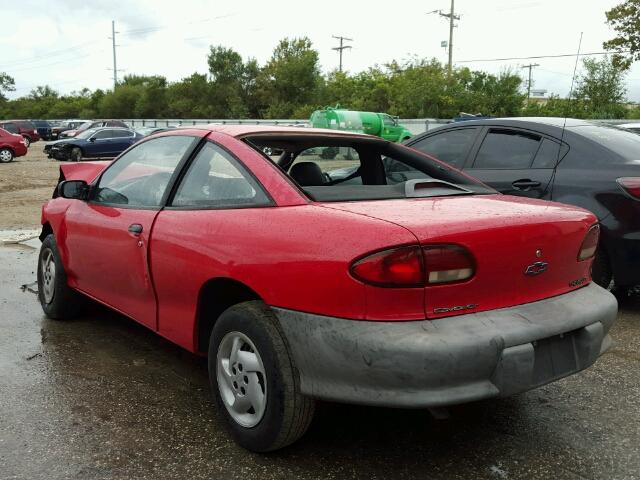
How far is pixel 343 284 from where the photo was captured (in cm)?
233

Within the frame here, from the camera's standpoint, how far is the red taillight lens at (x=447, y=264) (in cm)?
232

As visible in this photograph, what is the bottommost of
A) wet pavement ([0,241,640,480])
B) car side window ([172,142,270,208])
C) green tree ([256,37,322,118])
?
wet pavement ([0,241,640,480])

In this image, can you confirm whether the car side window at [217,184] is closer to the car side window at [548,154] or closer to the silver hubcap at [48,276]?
the silver hubcap at [48,276]

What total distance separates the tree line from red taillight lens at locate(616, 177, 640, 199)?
108 feet

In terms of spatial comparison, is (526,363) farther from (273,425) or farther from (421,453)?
Result: (273,425)

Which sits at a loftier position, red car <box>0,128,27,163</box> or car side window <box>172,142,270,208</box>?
car side window <box>172,142,270,208</box>

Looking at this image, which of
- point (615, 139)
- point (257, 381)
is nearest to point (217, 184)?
point (257, 381)

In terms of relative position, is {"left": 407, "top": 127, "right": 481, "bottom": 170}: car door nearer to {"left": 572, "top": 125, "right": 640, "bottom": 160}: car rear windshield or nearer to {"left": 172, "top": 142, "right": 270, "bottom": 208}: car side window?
{"left": 572, "top": 125, "right": 640, "bottom": 160}: car rear windshield

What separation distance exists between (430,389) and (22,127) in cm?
4360

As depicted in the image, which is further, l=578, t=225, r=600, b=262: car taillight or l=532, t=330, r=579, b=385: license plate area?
l=578, t=225, r=600, b=262: car taillight

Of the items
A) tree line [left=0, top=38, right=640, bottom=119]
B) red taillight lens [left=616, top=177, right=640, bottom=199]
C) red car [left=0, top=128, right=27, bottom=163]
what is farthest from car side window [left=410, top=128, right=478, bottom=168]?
tree line [left=0, top=38, right=640, bottom=119]

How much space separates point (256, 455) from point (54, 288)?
8.32ft

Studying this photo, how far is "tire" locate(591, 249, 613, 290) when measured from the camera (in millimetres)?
4805

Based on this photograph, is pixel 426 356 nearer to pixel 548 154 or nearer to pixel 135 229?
pixel 135 229
